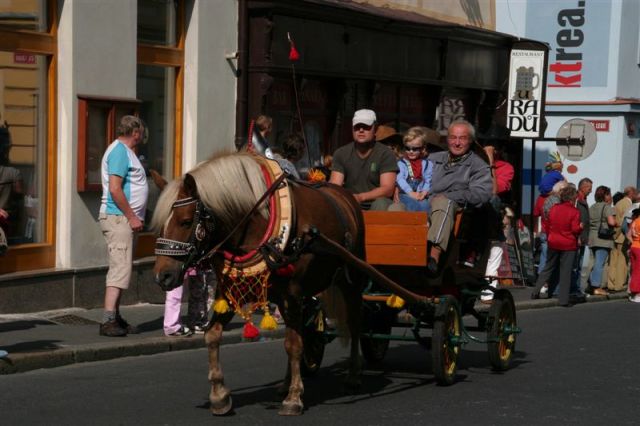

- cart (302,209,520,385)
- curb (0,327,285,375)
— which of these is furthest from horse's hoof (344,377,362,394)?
curb (0,327,285,375)

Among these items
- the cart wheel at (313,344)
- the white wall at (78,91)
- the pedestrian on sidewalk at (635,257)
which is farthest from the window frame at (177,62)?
the pedestrian on sidewalk at (635,257)

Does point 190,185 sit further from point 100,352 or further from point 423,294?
point 100,352

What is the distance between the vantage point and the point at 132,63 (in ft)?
50.6

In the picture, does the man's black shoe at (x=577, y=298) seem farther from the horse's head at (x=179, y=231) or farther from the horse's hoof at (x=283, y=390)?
the horse's head at (x=179, y=231)

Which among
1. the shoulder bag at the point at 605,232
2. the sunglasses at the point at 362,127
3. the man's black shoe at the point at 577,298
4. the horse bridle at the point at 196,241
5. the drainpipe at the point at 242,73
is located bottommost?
the man's black shoe at the point at 577,298

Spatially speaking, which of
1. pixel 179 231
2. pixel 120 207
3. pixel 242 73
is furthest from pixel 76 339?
pixel 242 73

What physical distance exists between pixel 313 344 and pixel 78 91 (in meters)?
5.60

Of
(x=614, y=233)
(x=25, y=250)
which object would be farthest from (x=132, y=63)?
(x=614, y=233)

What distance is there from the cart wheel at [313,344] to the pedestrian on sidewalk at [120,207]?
2738 millimetres

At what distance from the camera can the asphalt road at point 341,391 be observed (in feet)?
28.5

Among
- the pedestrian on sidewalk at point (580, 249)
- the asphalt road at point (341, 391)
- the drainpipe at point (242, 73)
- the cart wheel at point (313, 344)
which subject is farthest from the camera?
the pedestrian on sidewalk at point (580, 249)

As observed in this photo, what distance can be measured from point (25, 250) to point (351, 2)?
835cm

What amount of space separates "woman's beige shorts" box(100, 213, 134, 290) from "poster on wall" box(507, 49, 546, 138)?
39.2ft

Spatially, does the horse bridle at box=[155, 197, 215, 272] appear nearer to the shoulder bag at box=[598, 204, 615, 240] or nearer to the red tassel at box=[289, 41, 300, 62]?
the red tassel at box=[289, 41, 300, 62]
